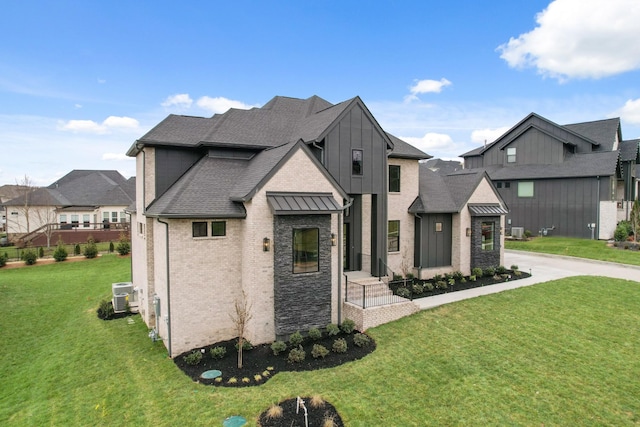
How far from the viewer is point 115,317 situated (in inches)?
631

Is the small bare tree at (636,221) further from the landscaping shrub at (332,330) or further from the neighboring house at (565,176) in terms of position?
the landscaping shrub at (332,330)

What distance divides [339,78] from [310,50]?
4.10m

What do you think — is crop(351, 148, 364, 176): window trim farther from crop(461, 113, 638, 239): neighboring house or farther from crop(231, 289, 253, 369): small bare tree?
crop(461, 113, 638, 239): neighboring house

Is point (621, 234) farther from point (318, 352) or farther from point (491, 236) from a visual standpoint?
point (318, 352)

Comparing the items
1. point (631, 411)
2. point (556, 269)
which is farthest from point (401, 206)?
point (631, 411)

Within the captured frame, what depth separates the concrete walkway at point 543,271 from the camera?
15545mm

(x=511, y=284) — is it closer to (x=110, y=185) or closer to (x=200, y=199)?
(x=200, y=199)

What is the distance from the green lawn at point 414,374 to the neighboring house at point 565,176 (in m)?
16.4

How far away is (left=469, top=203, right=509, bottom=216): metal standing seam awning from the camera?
19188 millimetres

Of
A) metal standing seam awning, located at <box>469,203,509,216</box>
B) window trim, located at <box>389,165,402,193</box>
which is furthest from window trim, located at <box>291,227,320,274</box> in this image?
metal standing seam awning, located at <box>469,203,509,216</box>

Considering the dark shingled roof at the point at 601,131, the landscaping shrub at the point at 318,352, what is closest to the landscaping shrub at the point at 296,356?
the landscaping shrub at the point at 318,352

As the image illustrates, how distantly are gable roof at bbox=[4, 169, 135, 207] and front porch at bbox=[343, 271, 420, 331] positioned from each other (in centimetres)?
3664

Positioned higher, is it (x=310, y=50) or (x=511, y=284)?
(x=310, y=50)

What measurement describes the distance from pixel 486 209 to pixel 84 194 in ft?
146
